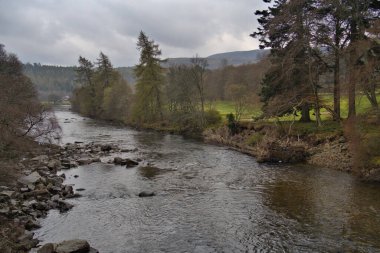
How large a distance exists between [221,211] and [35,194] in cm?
1142

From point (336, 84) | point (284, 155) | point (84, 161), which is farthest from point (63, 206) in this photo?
point (336, 84)

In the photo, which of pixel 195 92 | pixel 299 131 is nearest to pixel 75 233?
pixel 299 131

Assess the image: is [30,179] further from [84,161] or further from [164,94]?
[164,94]

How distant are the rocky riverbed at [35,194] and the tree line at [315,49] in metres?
17.5

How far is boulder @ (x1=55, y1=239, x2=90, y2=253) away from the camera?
13459mm

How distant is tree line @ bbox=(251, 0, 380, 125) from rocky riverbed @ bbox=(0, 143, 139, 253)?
17.5 metres

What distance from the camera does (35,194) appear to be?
21500 mm

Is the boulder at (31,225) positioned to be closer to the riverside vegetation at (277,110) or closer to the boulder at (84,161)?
the riverside vegetation at (277,110)

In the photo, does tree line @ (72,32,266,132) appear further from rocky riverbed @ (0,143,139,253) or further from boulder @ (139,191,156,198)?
boulder @ (139,191,156,198)

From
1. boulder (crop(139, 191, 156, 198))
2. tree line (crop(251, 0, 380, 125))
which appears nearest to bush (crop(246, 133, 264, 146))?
tree line (crop(251, 0, 380, 125))

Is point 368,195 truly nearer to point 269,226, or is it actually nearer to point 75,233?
point 269,226

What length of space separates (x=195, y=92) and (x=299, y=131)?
22949 millimetres

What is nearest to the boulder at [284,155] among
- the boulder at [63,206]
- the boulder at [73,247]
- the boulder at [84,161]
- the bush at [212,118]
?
the boulder at [84,161]

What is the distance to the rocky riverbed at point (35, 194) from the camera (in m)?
14.7
